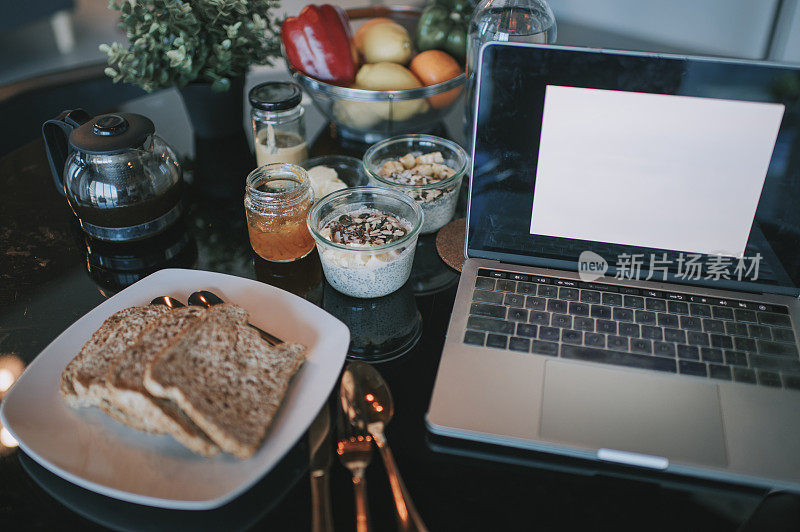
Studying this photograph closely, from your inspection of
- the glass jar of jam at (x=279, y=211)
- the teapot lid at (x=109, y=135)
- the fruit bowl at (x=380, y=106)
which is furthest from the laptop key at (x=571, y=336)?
the teapot lid at (x=109, y=135)

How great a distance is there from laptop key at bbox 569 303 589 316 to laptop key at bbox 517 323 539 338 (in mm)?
62

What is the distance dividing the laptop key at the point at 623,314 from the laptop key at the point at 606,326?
14mm

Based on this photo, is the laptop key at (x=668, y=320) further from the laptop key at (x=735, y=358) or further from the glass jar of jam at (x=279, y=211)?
the glass jar of jam at (x=279, y=211)

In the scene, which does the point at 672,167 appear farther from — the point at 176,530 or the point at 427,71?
the point at 176,530

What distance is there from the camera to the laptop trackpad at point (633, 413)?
65 cm

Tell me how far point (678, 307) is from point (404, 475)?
1.41 ft

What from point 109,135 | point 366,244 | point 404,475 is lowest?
point 404,475

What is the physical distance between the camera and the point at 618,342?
77 centimetres

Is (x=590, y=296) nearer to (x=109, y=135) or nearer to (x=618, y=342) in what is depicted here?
(x=618, y=342)

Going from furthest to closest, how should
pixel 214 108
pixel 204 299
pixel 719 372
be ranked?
pixel 214 108 → pixel 204 299 → pixel 719 372

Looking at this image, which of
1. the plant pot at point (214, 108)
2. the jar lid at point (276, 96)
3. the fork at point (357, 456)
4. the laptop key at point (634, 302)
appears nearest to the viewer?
the fork at point (357, 456)

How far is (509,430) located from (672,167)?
1.30 ft

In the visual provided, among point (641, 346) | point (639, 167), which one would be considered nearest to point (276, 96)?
point (639, 167)

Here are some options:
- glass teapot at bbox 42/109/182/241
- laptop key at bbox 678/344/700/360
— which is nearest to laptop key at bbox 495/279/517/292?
laptop key at bbox 678/344/700/360
